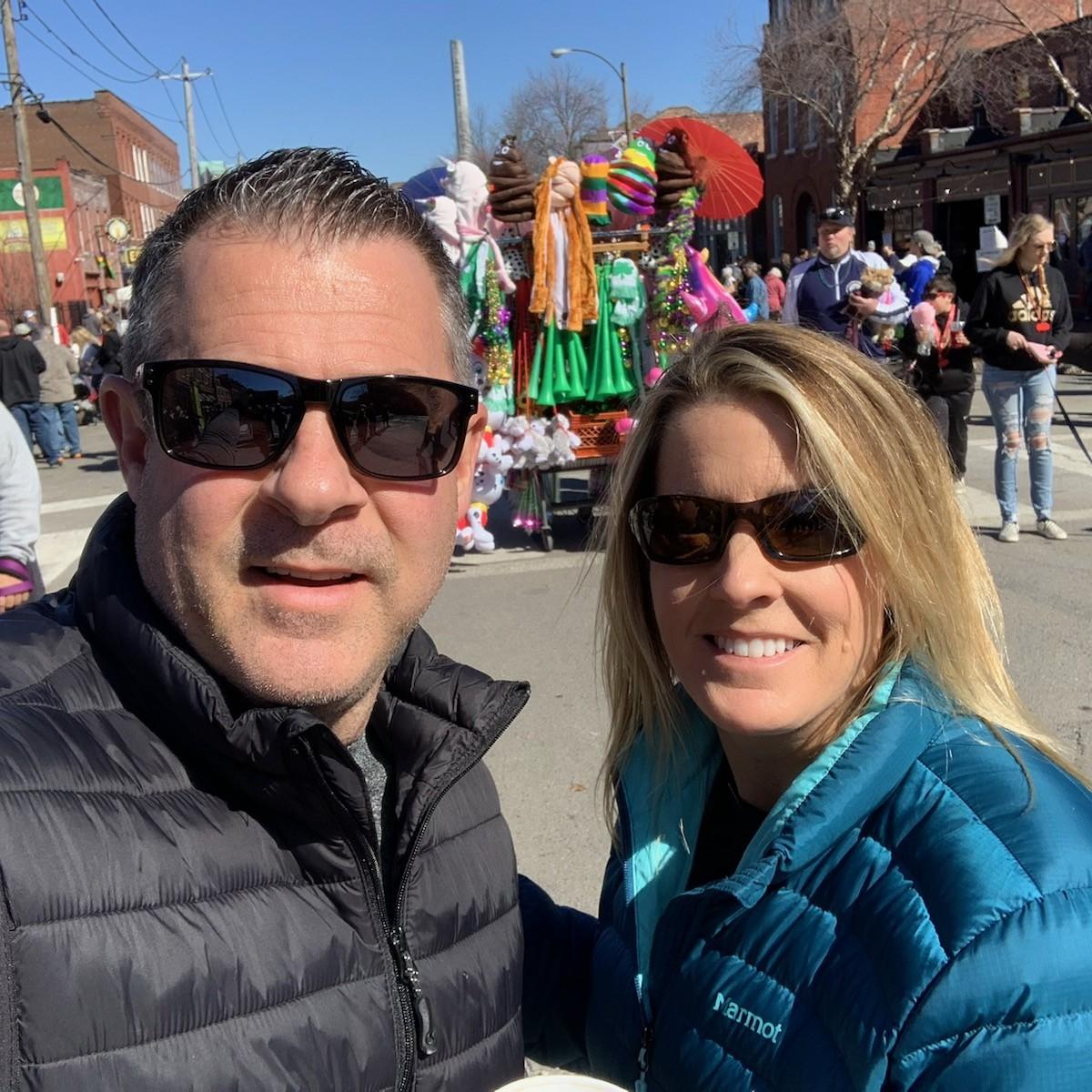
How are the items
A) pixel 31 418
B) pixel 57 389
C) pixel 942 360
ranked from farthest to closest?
pixel 57 389 < pixel 31 418 < pixel 942 360

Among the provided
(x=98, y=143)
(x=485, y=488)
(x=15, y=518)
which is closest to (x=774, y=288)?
(x=485, y=488)

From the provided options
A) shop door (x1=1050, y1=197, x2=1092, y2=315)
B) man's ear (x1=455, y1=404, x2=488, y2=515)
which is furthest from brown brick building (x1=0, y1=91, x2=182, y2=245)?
man's ear (x1=455, y1=404, x2=488, y2=515)

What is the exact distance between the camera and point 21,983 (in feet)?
3.56

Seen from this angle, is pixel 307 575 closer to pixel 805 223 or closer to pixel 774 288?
pixel 774 288

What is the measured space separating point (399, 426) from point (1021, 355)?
679 centimetres

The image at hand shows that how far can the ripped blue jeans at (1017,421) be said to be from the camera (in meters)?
7.46

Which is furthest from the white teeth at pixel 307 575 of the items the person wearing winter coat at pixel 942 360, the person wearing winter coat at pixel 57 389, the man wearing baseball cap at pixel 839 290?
the person wearing winter coat at pixel 57 389

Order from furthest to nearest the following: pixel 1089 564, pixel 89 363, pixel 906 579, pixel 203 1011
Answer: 1. pixel 89 363
2. pixel 1089 564
3. pixel 906 579
4. pixel 203 1011

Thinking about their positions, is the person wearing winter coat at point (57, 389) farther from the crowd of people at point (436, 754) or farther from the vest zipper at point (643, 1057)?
the vest zipper at point (643, 1057)

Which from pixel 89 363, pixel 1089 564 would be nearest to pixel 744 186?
pixel 1089 564

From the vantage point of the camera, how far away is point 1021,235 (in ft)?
25.0

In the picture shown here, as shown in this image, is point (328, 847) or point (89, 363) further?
point (89, 363)

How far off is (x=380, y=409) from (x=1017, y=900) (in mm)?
951

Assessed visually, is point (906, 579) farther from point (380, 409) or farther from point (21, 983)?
point (21, 983)
